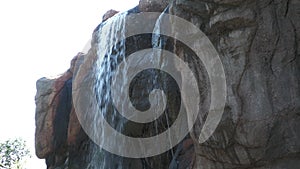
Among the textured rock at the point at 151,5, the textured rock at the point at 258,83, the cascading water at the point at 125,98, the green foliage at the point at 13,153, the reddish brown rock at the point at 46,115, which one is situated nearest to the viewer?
the textured rock at the point at 258,83

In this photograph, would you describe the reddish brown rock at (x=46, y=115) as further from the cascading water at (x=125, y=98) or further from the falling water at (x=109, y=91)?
the cascading water at (x=125, y=98)

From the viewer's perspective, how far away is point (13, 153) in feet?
55.7

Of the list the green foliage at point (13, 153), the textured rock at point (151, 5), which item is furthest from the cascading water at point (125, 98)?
the green foliage at point (13, 153)

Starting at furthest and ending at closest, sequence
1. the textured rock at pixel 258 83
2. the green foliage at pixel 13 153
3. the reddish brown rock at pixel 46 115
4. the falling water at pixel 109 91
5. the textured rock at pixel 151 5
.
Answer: the green foliage at pixel 13 153 < the reddish brown rock at pixel 46 115 < the textured rock at pixel 151 5 < the falling water at pixel 109 91 < the textured rock at pixel 258 83

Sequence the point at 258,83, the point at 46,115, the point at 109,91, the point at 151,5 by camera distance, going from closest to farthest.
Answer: the point at 258,83 < the point at 109,91 < the point at 151,5 < the point at 46,115

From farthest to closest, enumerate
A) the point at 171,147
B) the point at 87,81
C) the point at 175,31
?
1. the point at 87,81
2. the point at 171,147
3. the point at 175,31

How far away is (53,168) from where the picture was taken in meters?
8.95

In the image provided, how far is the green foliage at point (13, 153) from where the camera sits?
16266 millimetres

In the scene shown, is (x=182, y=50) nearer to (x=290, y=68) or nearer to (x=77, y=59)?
(x=290, y=68)

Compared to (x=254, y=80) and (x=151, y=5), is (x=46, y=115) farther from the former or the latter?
(x=254, y=80)

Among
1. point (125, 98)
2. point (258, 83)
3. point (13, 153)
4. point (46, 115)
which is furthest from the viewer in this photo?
point (13, 153)

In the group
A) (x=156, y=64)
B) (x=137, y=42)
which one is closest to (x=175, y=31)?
(x=156, y=64)

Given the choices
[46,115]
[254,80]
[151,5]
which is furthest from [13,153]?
[254,80]

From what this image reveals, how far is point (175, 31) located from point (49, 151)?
224 inches
